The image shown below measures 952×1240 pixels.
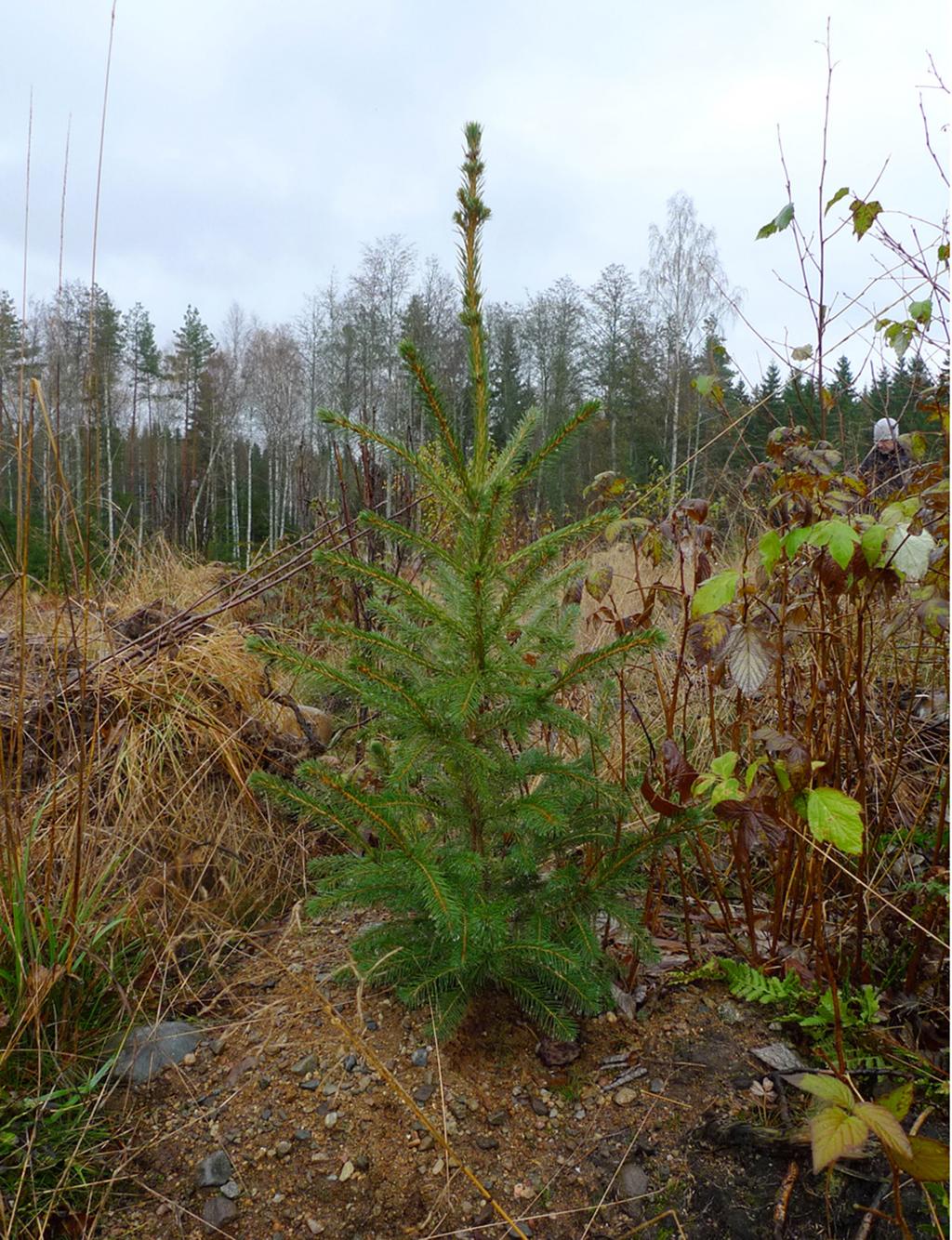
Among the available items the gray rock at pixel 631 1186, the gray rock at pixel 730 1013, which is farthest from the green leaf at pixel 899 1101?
the gray rock at pixel 730 1013

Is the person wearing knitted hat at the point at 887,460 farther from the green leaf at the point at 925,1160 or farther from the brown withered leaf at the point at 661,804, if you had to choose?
the green leaf at the point at 925,1160

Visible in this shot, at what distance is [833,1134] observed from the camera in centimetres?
82

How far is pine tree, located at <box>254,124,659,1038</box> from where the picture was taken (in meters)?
1.31

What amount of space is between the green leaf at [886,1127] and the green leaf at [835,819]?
302 millimetres

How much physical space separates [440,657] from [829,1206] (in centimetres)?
111

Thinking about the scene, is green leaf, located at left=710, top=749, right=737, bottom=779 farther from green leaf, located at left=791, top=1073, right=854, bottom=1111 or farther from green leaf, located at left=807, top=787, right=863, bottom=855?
green leaf, located at left=791, top=1073, right=854, bottom=1111

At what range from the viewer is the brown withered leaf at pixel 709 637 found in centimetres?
Answer: 148

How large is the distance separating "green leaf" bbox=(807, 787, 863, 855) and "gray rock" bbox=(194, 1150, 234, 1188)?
118cm

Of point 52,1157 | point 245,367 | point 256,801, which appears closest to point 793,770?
point 52,1157

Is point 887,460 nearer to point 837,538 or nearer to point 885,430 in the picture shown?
point 885,430

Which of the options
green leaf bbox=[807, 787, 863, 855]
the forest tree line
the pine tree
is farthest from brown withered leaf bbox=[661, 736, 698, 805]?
the forest tree line

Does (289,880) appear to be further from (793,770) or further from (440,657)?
(793,770)

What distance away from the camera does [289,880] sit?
7.43 feet

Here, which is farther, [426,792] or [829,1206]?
[426,792]
